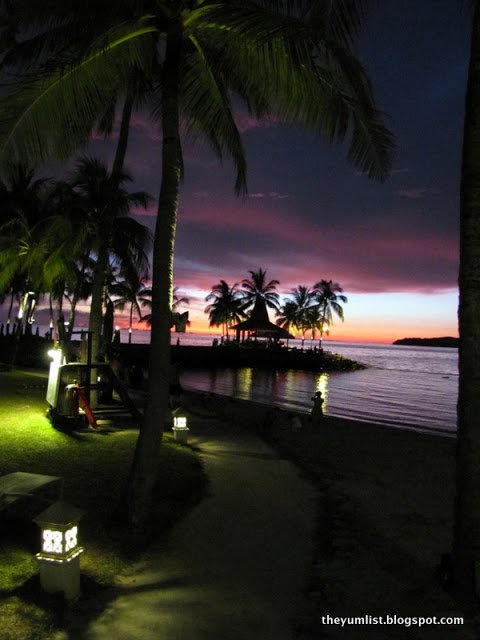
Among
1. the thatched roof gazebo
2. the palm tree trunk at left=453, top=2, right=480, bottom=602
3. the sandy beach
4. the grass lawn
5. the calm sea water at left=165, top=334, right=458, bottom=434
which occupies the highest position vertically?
the thatched roof gazebo

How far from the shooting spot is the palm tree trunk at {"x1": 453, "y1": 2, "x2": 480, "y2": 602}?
4.93m

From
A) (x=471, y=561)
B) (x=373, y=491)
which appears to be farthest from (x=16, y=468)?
(x=471, y=561)

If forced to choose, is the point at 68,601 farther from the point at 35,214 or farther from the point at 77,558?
the point at 35,214

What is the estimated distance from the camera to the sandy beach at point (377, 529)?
487cm

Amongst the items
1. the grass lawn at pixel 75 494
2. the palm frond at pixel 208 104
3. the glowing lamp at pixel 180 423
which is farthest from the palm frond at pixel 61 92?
the glowing lamp at pixel 180 423

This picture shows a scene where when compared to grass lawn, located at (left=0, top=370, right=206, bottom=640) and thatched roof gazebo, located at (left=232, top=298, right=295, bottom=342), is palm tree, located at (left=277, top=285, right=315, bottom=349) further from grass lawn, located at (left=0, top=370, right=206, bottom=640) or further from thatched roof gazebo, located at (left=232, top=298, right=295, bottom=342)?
grass lawn, located at (left=0, top=370, right=206, bottom=640)

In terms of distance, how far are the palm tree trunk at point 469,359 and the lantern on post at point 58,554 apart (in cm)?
388

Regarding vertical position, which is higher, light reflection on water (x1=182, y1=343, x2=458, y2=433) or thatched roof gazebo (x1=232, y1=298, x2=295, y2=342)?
thatched roof gazebo (x1=232, y1=298, x2=295, y2=342)

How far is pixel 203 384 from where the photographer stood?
135 feet

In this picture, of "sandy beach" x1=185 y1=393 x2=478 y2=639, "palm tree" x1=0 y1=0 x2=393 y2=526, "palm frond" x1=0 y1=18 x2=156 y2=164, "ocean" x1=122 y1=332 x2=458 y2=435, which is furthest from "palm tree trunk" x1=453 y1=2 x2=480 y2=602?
"ocean" x1=122 y1=332 x2=458 y2=435

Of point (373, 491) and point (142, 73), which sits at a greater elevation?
point (142, 73)

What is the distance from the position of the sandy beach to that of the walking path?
285 mm

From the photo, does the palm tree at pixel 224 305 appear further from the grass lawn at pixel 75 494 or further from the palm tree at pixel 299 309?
the grass lawn at pixel 75 494

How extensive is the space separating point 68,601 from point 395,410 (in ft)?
88.7
